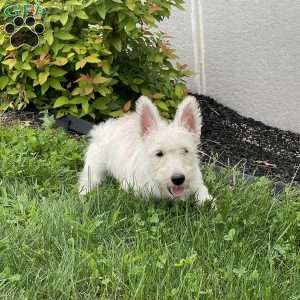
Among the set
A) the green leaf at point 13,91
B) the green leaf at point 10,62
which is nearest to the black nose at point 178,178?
the green leaf at point 10,62

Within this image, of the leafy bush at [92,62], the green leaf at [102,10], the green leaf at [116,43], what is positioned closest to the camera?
the green leaf at [102,10]

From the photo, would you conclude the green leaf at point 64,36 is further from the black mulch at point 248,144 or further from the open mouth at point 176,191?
the open mouth at point 176,191

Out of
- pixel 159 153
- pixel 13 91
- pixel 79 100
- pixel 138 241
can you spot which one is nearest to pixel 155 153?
pixel 159 153

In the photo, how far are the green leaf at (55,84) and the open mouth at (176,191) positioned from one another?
7.19ft

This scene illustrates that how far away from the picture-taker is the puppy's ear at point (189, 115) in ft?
14.4

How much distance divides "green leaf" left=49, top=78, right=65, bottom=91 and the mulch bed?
420 millimetres

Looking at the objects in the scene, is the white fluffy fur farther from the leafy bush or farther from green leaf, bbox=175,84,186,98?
green leaf, bbox=175,84,186,98

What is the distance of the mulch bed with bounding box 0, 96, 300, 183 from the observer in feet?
19.0

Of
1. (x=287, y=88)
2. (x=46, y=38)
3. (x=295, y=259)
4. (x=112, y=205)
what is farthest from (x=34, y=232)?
(x=287, y=88)

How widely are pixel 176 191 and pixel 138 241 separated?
1.84ft

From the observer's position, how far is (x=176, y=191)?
429 centimetres

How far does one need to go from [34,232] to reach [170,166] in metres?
0.97

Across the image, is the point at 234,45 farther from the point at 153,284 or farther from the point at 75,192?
A: the point at 153,284

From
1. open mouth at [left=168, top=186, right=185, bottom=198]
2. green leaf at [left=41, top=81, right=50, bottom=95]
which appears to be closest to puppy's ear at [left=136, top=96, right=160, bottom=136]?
open mouth at [left=168, top=186, right=185, bottom=198]
